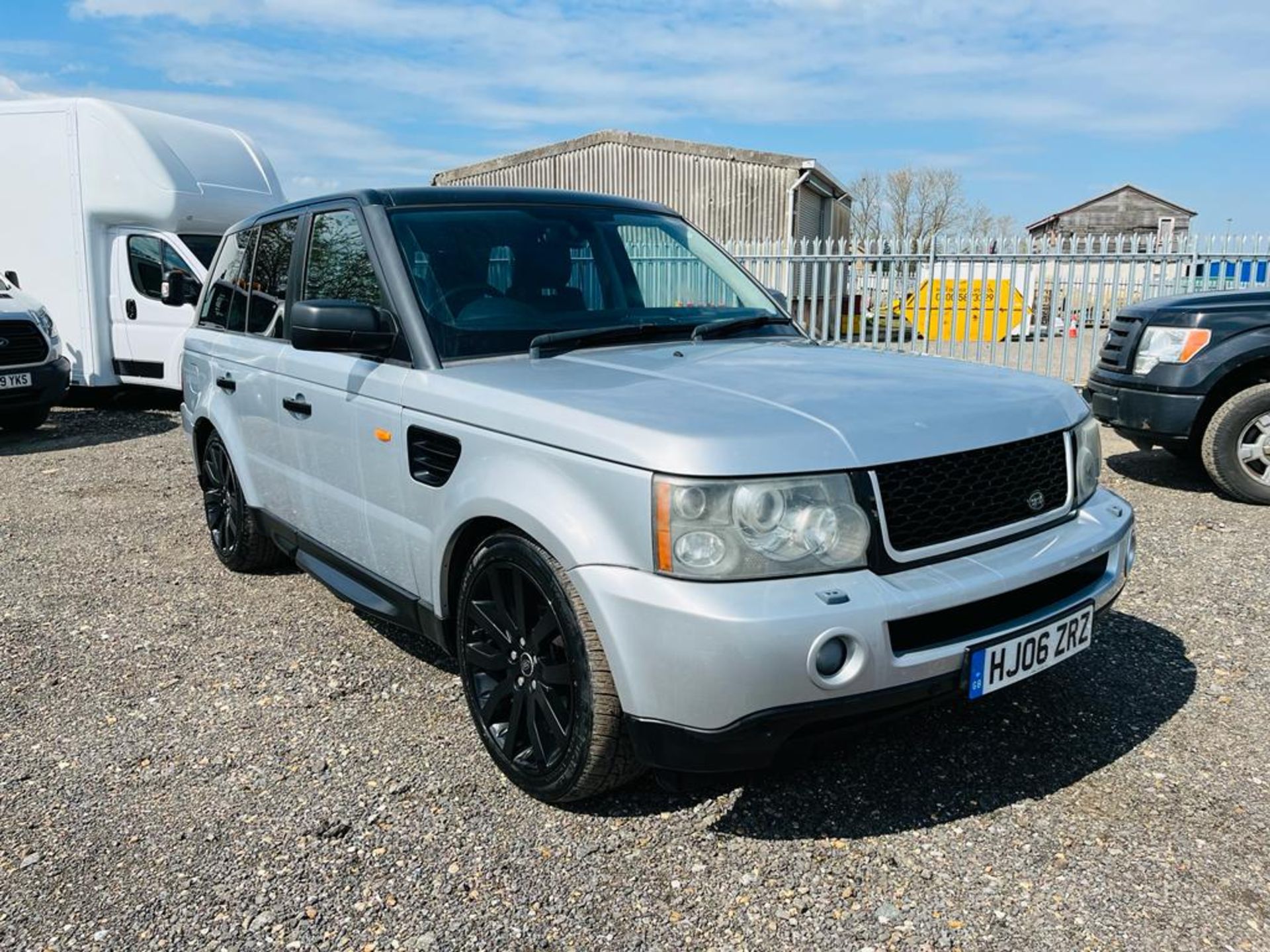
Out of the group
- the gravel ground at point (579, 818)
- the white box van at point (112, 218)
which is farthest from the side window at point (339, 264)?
the white box van at point (112, 218)

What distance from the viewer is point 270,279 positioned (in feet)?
14.3

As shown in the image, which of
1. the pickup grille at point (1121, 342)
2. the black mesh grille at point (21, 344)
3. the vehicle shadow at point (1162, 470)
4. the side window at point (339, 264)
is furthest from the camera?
the black mesh grille at point (21, 344)

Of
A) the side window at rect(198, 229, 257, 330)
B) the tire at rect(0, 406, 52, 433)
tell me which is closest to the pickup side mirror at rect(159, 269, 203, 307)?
the tire at rect(0, 406, 52, 433)

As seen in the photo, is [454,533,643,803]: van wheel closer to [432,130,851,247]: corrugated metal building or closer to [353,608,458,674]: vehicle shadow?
[353,608,458,674]: vehicle shadow

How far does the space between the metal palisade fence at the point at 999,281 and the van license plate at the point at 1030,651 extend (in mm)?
8971

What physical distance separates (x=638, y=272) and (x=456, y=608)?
5.43 ft

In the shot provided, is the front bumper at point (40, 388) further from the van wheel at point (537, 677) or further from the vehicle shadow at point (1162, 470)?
the vehicle shadow at point (1162, 470)

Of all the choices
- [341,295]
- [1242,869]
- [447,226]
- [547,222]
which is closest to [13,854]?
[341,295]

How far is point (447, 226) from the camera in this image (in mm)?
3496

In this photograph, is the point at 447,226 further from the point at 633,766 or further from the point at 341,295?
the point at 633,766

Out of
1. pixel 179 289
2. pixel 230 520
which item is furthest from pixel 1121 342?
pixel 179 289

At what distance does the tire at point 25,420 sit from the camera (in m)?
10.2

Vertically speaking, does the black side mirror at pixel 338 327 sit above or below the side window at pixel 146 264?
below

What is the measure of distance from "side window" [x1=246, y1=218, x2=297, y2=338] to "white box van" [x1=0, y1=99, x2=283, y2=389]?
6.71m
